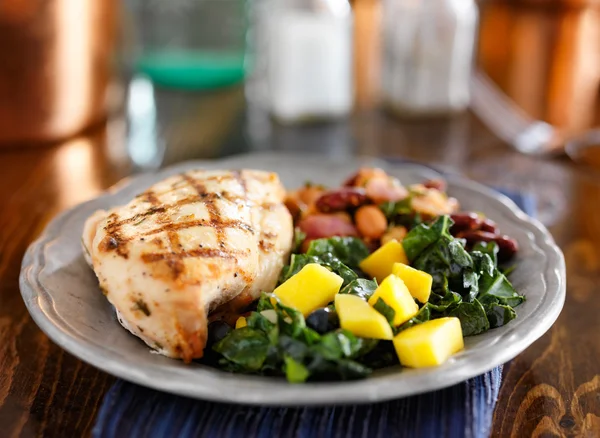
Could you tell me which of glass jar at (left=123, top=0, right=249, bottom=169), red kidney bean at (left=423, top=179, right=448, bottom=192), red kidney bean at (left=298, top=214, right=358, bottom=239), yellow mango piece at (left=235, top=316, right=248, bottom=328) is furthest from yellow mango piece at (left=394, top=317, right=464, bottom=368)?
glass jar at (left=123, top=0, right=249, bottom=169)

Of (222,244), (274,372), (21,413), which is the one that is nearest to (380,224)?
(222,244)

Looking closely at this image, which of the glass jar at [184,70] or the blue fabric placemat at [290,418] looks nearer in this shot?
the blue fabric placemat at [290,418]

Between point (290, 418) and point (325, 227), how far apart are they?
70 cm

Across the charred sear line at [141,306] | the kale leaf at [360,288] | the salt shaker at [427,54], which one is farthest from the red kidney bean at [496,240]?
the salt shaker at [427,54]

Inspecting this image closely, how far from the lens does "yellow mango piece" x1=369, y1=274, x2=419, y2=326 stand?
1.62 m

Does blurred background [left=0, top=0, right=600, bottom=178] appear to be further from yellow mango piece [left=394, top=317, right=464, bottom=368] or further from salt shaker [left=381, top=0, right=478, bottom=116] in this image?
yellow mango piece [left=394, top=317, right=464, bottom=368]

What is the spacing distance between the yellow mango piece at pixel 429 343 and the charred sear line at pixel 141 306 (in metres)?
0.52

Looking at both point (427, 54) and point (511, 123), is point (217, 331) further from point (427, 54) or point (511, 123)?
point (511, 123)

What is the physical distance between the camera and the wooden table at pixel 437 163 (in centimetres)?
168

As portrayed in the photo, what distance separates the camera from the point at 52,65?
3.36m

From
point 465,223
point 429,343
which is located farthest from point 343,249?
point 429,343

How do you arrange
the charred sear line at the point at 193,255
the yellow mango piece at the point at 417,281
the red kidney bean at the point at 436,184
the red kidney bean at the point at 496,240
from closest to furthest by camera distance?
the charred sear line at the point at 193,255 < the yellow mango piece at the point at 417,281 < the red kidney bean at the point at 496,240 < the red kidney bean at the point at 436,184

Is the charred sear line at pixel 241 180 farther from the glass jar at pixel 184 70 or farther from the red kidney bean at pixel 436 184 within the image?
the glass jar at pixel 184 70

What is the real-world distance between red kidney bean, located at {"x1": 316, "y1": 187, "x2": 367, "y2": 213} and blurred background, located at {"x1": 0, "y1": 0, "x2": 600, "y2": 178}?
50.1 inches
